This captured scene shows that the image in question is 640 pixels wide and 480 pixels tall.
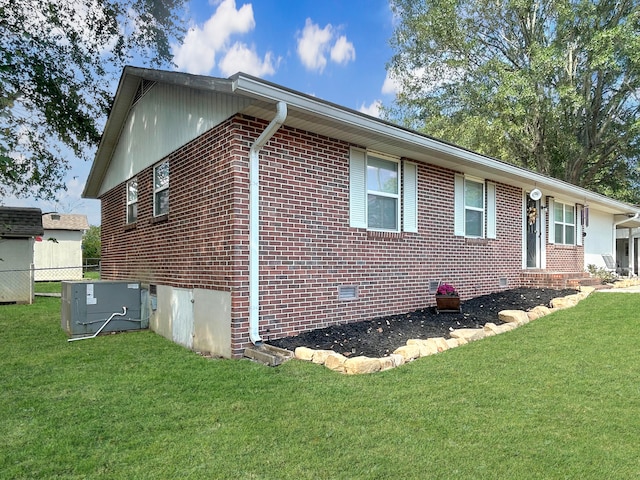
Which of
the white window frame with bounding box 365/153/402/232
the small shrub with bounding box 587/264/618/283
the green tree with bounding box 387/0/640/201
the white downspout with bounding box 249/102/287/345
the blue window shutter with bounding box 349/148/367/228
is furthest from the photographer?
the green tree with bounding box 387/0/640/201

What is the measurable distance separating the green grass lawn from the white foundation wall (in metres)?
0.38

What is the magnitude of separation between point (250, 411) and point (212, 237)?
2851 mm

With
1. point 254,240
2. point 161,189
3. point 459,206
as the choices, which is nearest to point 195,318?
point 254,240

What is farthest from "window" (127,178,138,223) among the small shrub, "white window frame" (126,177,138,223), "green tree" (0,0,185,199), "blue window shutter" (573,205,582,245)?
the small shrub

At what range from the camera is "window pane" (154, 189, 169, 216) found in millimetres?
7579

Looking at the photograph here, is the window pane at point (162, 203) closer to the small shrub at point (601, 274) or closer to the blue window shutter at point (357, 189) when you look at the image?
the blue window shutter at point (357, 189)

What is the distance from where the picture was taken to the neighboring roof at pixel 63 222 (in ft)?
80.4

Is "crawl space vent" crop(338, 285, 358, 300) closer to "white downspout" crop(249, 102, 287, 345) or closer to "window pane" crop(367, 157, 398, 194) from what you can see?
"white downspout" crop(249, 102, 287, 345)

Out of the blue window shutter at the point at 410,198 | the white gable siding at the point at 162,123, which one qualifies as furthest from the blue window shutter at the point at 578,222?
the white gable siding at the point at 162,123

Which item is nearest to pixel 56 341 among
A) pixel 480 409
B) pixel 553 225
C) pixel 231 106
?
pixel 231 106

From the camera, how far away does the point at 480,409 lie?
3.55 metres

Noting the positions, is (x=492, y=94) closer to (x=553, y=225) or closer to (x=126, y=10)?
(x=553, y=225)

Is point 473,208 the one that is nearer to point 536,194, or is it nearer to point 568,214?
point 536,194

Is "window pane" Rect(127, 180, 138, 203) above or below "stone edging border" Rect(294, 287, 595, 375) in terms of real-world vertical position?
above
